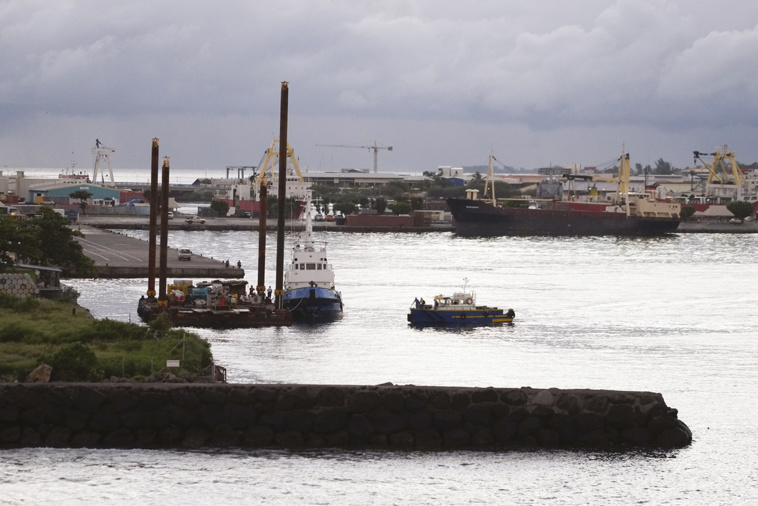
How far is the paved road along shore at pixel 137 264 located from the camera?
47.8 metres

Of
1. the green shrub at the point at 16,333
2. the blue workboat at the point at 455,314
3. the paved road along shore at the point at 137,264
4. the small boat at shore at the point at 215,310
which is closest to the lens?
the green shrub at the point at 16,333

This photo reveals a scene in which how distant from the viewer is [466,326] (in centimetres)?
3531

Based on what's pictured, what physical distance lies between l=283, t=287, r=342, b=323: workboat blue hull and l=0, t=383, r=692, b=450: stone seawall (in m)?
17.1

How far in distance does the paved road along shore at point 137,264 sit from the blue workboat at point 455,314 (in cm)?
1409

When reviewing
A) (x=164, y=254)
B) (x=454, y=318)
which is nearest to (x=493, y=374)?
(x=454, y=318)

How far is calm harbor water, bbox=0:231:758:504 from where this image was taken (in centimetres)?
1688

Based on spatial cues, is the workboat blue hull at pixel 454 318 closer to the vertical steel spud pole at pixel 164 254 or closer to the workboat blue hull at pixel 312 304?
the workboat blue hull at pixel 312 304

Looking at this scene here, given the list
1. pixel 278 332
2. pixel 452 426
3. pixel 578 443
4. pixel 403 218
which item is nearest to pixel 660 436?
pixel 578 443

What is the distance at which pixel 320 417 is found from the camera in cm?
1797

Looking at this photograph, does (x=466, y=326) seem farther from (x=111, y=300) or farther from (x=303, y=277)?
(x=111, y=300)

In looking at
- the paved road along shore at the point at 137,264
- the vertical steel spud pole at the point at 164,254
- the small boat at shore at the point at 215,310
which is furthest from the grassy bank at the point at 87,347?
the paved road along shore at the point at 137,264

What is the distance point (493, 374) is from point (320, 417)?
9.12 m

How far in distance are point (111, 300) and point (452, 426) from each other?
22587 mm

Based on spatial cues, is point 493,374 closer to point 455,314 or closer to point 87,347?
point 455,314
